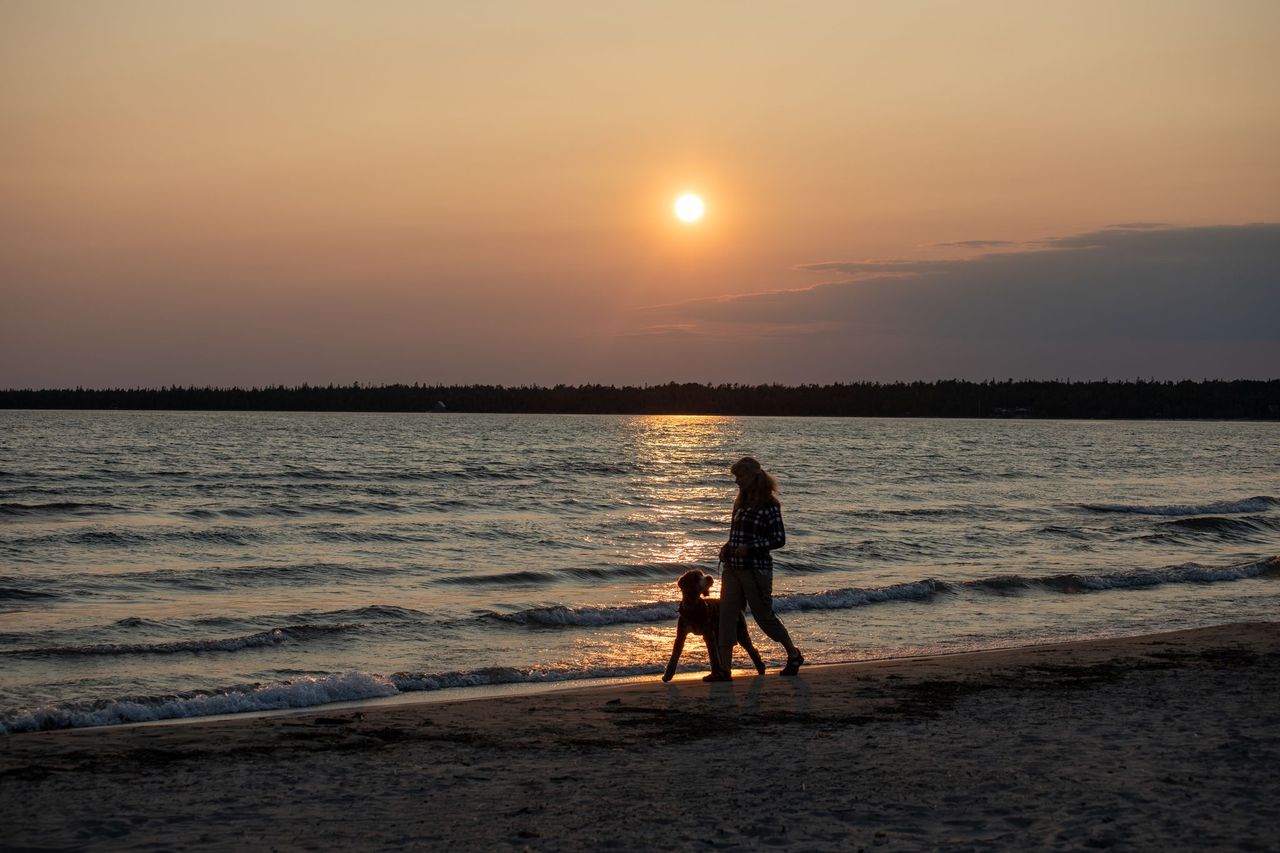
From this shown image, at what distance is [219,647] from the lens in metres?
13.3

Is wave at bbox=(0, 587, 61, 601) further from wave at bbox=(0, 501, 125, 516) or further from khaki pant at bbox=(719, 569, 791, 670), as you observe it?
wave at bbox=(0, 501, 125, 516)

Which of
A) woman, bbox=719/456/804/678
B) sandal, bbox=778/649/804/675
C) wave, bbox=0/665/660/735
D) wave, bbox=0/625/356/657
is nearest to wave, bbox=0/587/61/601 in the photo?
wave, bbox=0/625/356/657

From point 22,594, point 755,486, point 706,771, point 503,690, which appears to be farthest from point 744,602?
point 22,594

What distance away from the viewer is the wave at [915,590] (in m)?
15.7

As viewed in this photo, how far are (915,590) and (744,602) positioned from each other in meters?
8.00

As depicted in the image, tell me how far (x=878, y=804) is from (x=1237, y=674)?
5808mm

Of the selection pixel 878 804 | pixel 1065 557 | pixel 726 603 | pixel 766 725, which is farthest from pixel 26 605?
pixel 1065 557

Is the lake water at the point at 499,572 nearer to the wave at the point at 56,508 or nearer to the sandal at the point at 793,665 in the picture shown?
the wave at the point at 56,508

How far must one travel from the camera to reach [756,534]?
1039 centimetres

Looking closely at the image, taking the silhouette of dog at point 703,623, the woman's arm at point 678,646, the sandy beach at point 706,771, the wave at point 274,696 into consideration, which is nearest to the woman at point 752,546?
the silhouette of dog at point 703,623

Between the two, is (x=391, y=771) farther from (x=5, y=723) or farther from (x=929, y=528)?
(x=929, y=528)

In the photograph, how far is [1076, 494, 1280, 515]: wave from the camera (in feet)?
116

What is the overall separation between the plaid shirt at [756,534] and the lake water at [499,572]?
2409 millimetres

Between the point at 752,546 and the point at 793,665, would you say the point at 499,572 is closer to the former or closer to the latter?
the point at 793,665
